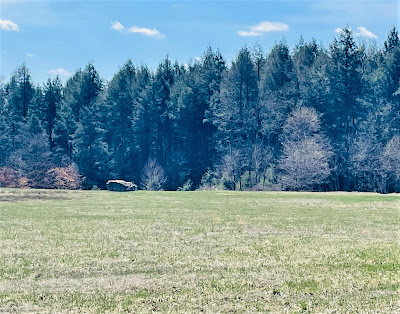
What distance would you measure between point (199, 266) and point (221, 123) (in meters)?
53.8

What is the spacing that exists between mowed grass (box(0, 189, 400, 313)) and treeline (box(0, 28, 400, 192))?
1456 inches

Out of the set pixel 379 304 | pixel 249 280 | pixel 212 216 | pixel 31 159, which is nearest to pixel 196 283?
pixel 249 280

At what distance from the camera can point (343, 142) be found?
56.6m

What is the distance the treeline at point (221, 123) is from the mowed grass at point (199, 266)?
37.0 metres

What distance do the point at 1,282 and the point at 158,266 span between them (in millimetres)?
3061

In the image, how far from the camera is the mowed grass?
7551mm

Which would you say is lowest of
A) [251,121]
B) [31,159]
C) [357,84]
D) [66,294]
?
[66,294]

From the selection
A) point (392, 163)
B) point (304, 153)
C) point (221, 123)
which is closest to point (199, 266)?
point (304, 153)

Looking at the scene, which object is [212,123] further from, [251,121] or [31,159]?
[31,159]

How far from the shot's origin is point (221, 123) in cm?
6356

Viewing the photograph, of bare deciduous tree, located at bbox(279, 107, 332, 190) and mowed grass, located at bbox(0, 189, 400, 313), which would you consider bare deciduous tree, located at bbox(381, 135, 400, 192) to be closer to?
bare deciduous tree, located at bbox(279, 107, 332, 190)

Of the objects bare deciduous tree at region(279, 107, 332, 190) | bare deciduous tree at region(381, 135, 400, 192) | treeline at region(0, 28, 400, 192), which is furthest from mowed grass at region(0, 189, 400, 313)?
treeline at region(0, 28, 400, 192)

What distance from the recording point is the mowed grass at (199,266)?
755 cm

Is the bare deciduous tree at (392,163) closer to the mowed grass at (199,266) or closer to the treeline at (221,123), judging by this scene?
the treeline at (221,123)
